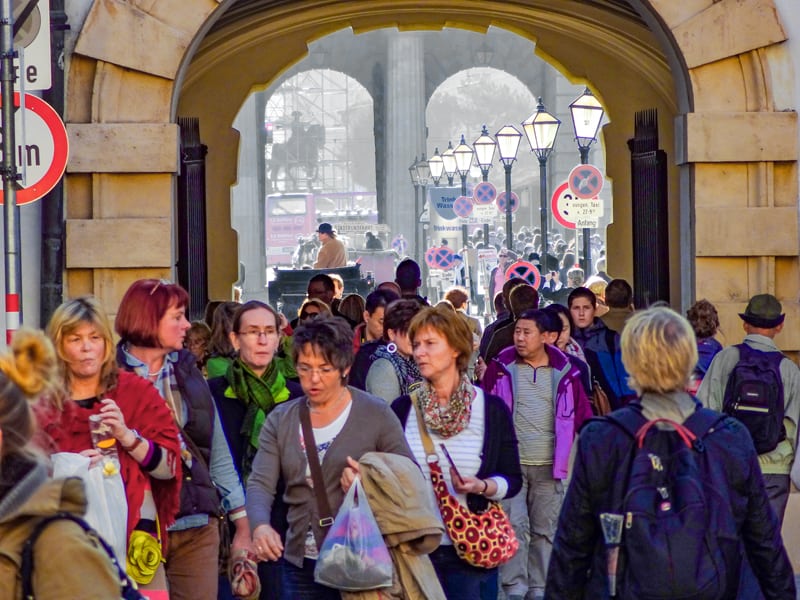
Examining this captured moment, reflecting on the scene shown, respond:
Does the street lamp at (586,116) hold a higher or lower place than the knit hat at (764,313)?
higher

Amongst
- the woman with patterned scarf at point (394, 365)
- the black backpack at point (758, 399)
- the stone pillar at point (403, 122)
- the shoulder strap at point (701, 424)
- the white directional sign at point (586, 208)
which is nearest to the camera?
the shoulder strap at point (701, 424)

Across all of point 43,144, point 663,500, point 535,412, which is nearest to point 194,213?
point 43,144

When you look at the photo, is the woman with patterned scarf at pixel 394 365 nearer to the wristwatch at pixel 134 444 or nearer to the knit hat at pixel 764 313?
the knit hat at pixel 764 313

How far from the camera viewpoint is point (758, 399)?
27.3ft

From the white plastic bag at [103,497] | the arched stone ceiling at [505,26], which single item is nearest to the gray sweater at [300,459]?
→ the white plastic bag at [103,497]

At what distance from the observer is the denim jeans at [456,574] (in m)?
5.92

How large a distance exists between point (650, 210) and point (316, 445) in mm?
9105

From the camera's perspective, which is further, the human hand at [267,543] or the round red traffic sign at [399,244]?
the round red traffic sign at [399,244]

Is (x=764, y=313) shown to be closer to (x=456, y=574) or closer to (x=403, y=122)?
(x=456, y=574)

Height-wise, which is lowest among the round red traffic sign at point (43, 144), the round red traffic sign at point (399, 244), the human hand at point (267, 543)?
the human hand at point (267, 543)

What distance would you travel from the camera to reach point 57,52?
998cm

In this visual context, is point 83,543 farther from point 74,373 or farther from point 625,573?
point 74,373

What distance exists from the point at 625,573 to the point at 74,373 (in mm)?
1941

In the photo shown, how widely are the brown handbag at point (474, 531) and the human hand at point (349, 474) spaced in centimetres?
66
